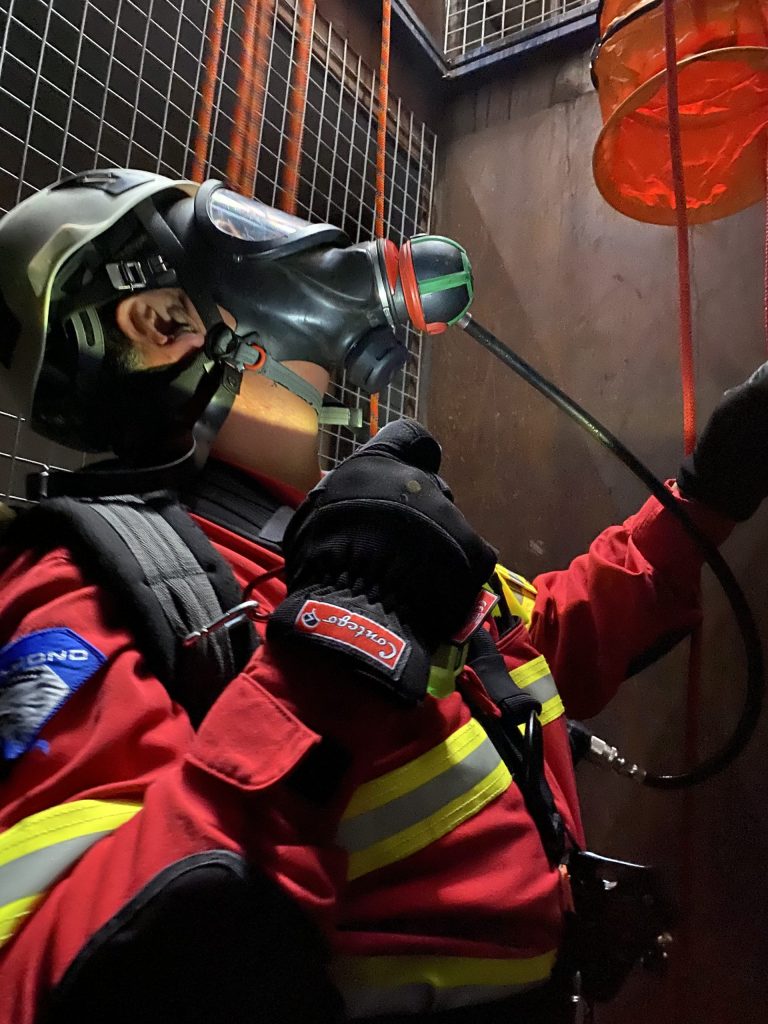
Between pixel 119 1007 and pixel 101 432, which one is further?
pixel 101 432

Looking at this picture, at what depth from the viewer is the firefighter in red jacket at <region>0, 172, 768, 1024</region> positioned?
49 centimetres

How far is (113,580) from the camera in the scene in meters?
0.72

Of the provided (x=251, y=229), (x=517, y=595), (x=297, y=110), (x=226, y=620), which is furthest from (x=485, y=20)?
(x=226, y=620)

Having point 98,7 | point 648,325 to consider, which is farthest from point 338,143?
point 648,325

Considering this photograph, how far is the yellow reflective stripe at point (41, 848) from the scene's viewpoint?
1.74ft

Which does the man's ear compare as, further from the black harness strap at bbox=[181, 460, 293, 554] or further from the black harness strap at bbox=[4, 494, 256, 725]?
the black harness strap at bbox=[4, 494, 256, 725]

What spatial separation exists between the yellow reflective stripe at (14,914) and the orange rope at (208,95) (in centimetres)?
126

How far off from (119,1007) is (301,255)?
861mm

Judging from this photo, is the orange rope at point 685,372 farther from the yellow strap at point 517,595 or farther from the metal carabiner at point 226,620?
A: the metal carabiner at point 226,620

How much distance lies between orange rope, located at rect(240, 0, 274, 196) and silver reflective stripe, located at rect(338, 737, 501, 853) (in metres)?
1.26

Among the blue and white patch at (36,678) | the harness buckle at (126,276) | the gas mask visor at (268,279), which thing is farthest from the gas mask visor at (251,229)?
the blue and white patch at (36,678)

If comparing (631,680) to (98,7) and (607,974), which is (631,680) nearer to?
(607,974)

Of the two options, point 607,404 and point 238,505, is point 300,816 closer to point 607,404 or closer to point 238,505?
point 238,505

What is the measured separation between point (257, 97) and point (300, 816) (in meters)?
1.54
